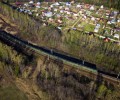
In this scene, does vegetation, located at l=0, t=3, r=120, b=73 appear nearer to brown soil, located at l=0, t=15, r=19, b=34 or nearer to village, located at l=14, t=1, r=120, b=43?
brown soil, located at l=0, t=15, r=19, b=34

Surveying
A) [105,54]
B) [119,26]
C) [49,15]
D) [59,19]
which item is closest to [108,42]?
[105,54]

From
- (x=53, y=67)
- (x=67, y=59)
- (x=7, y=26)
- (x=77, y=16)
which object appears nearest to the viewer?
(x=53, y=67)

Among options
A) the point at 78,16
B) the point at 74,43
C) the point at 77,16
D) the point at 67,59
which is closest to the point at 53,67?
the point at 67,59

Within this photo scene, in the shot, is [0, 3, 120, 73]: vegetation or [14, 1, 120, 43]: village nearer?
[0, 3, 120, 73]: vegetation

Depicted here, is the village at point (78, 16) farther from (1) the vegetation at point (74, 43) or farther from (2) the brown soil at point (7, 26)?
(2) the brown soil at point (7, 26)

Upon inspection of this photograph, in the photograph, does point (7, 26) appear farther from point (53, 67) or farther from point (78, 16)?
point (53, 67)

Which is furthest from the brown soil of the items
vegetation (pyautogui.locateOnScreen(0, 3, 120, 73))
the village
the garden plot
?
the garden plot
